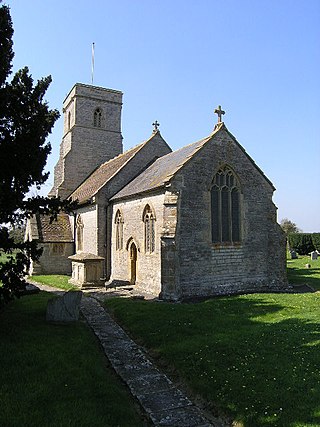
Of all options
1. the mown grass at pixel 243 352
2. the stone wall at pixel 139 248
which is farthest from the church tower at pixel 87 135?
the mown grass at pixel 243 352

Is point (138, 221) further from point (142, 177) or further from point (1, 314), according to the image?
point (1, 314)

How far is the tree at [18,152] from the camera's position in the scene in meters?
8.48

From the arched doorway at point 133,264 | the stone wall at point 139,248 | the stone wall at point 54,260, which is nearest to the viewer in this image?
the stone wall at point 139,248

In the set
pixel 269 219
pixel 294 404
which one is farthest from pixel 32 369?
pixel 269 219

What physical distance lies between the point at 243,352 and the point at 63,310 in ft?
17.2

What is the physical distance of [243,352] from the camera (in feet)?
24.4

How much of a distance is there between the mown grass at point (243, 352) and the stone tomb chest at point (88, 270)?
5.73 m

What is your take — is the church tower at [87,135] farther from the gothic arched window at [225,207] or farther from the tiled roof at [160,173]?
the gothic arched window at [225,207]

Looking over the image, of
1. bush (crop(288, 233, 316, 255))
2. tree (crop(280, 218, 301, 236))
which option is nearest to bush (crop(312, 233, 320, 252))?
bush (crop(288, 233, 316, 255))

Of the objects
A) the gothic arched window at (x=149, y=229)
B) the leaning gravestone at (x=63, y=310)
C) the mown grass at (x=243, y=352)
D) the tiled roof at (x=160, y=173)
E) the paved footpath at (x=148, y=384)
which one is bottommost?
the paved footpath at (x=148, y=384)

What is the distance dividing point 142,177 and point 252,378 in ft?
48.4

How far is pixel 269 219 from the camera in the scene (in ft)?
57.8

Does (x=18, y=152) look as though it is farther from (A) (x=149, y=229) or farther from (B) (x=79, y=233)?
(B) (x=79, y=233)

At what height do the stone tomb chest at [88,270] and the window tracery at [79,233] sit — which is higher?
the window tracery at [79,233]
